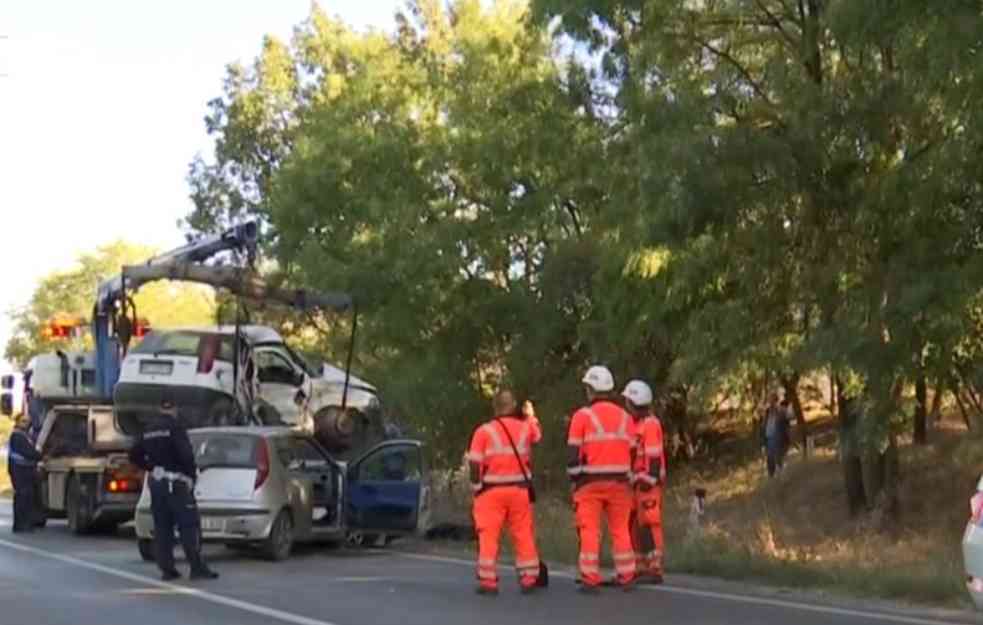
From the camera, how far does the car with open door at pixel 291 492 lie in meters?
17.3

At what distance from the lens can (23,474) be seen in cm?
2372

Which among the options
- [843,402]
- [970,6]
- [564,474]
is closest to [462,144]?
[564,474]

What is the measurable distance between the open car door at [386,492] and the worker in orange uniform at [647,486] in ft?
14.9

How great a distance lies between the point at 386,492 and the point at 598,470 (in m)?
5.67

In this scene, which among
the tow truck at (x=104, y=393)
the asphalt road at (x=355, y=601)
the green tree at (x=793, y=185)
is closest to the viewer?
the asphalt road at (x=355, y=601)

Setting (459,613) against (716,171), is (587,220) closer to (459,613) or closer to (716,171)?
(716,171)

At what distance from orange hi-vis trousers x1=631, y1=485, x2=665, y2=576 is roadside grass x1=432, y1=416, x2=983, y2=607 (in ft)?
2.95

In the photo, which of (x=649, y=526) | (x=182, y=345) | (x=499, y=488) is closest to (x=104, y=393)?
(x=182, y=345)

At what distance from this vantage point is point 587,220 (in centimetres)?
2666

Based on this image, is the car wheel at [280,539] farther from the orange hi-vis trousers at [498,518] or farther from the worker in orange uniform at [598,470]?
the worker in orange uniform at [598,470]

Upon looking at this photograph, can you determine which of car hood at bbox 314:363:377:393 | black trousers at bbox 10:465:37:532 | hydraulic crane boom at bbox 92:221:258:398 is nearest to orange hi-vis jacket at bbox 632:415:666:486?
car hood at bbox 314:363:377:393

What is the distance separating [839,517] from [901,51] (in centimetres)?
967

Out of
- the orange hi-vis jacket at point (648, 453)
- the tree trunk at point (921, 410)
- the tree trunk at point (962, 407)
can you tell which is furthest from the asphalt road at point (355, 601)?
the tree trunk at point (962, 407)

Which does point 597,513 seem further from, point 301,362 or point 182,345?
point 301,362
